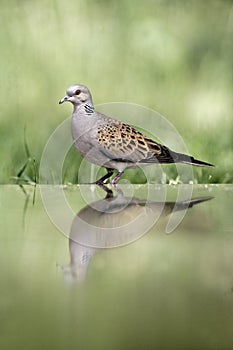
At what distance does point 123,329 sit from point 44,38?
58.0 inches

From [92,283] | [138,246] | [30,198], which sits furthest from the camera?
[30,198]

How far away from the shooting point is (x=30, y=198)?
1.40 meters

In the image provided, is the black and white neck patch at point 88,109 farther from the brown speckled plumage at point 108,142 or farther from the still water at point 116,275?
the still water at point 116,275

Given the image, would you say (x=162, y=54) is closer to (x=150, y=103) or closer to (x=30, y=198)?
(x=150, y=103)

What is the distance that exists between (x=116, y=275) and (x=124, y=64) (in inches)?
49.9

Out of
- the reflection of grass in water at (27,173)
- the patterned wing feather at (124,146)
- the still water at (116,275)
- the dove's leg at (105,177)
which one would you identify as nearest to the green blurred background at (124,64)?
the reflection of grass in water at (27,173)

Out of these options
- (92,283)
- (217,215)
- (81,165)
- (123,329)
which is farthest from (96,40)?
(123,329)

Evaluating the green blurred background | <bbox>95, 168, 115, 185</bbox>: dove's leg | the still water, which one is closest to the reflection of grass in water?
the green blurred background

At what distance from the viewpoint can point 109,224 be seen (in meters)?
1.05

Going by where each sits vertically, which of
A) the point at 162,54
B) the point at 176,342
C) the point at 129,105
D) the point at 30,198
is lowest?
the point at 176,342

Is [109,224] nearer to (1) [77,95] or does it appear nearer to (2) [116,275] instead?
(2) [116,275]

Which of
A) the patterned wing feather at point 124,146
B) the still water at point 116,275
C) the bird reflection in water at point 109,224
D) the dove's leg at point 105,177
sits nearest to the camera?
the still water at point 116,275

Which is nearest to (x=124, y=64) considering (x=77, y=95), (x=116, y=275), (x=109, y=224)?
(x=77, y=95)

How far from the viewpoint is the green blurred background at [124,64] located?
1.83 m
